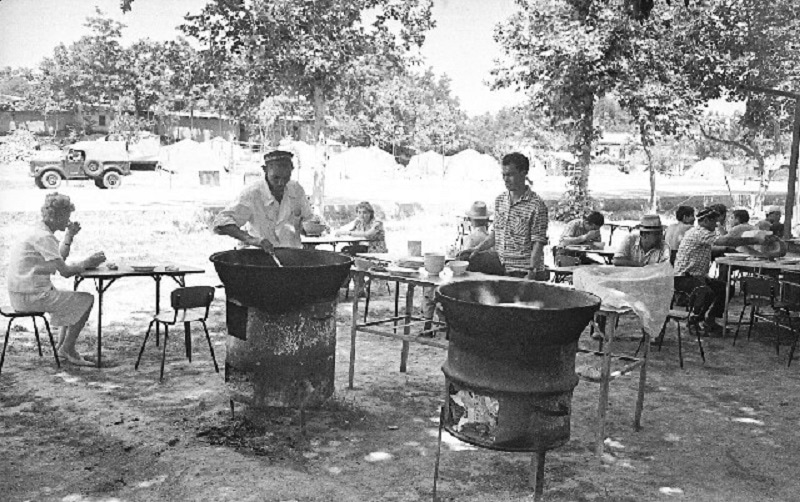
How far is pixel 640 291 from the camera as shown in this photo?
455 centimetres

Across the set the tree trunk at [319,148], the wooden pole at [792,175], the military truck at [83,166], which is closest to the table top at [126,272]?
the tree trunk at [319,148]

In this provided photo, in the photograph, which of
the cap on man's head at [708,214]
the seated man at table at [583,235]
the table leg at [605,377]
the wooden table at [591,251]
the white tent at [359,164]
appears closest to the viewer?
the table leg at [605,377]

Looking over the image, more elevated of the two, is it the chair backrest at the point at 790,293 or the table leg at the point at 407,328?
the chair backrest at the point at 790,293

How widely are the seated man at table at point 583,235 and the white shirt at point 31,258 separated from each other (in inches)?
224

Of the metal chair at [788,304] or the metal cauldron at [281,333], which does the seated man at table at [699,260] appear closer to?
the metal chair at [788,304]

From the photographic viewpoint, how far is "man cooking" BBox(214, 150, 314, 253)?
5.41 meters

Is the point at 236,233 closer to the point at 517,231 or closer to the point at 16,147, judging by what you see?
the point at 517,231

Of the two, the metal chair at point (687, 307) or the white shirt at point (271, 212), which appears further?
the metal chair at point (687, 307)

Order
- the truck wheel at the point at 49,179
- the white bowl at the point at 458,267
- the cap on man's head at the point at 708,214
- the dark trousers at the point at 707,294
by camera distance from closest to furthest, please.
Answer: the white bowl at the point at 458,267 < the dark trousers at the point at 707,294 < the cap on man's head at the point at 708,214 < the truck wheel at the point at 49,179

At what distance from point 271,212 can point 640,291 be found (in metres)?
2.65

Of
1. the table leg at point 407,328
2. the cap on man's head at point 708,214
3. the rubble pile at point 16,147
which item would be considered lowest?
the table leg at point 407,328

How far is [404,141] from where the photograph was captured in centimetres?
4991

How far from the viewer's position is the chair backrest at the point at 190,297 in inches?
219

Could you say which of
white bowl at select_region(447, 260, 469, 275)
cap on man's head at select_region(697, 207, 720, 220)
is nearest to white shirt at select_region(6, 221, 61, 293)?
white bowl at select_region(447, 260, 469, 275)
